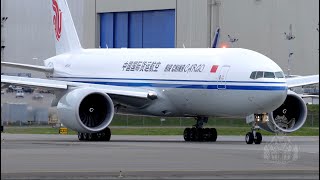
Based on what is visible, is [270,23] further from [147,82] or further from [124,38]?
[147,82]

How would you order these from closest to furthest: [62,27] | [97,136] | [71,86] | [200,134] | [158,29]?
[97,136] → [200,134] → [71,86] → [62,27] → [158,29]

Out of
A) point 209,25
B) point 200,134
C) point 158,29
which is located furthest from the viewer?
point 158,29

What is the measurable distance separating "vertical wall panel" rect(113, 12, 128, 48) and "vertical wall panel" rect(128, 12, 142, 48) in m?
0.47

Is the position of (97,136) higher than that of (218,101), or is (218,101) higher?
(218,101)

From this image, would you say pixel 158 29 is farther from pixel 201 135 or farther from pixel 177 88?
pixel 201 135

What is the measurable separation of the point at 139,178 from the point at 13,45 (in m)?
58.1

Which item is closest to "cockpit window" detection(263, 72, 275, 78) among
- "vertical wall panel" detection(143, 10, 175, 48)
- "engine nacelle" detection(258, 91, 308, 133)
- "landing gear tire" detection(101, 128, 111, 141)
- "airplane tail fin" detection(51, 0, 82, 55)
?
"engine nacelle" detection(258, 91, 308, 133)

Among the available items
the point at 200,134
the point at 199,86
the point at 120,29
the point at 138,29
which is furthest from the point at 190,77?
the point at 120,29

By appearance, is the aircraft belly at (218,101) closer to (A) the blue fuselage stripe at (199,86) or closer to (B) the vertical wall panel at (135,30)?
(A) the blue fuselage stripe at (199,86)

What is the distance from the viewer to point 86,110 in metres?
43.6

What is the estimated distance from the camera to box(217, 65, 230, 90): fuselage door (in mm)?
42562

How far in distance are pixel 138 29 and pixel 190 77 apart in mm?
53179

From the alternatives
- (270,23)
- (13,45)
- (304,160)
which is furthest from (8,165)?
(270,23)

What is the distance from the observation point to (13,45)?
79625 millimetres
